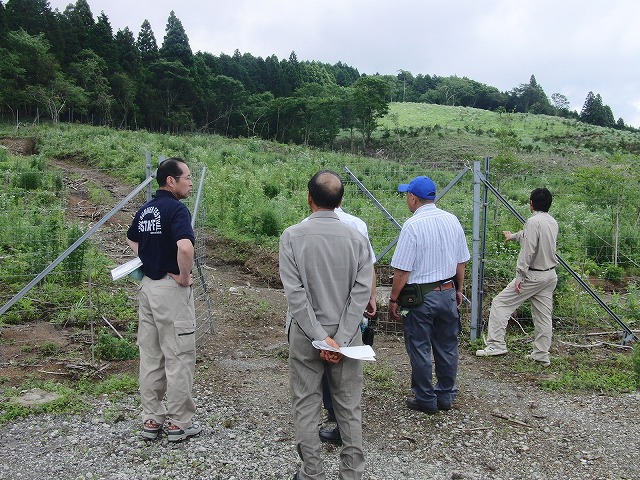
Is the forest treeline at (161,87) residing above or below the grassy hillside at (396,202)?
above

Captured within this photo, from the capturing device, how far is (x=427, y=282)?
16.5ft

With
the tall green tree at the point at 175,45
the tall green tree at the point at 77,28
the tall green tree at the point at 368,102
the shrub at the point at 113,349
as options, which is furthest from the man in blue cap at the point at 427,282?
the tall green tree at the point at 175,45

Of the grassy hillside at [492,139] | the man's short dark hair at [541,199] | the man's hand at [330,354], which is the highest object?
the grassy hillside at [492,139]

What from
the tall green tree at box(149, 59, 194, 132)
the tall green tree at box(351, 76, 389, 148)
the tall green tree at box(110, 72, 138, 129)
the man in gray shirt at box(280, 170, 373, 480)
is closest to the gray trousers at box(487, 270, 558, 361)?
the man in gray shirt at box(280, 170, 373, 480)

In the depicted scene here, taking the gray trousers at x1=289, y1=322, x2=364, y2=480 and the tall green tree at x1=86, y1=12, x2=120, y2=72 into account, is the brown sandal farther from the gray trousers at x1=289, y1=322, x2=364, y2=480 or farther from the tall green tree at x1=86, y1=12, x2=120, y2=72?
the tall green tree at x1=86, y1=12, x2=120, y2=72

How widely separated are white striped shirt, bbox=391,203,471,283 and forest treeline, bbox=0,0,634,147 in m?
41.7

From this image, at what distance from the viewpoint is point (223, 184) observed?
651 inches

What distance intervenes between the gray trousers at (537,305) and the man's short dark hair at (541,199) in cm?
72

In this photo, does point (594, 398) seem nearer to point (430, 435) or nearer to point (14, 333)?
point (430, 435)

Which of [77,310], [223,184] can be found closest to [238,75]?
[223,184]

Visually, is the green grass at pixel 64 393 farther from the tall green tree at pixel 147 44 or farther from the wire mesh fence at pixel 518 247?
the tall green tree at pixel 147 44

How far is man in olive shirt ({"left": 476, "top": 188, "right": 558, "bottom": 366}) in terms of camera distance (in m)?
6.18

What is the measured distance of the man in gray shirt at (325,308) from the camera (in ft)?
11.3

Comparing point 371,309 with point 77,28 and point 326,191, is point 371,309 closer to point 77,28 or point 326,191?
point 326,191
